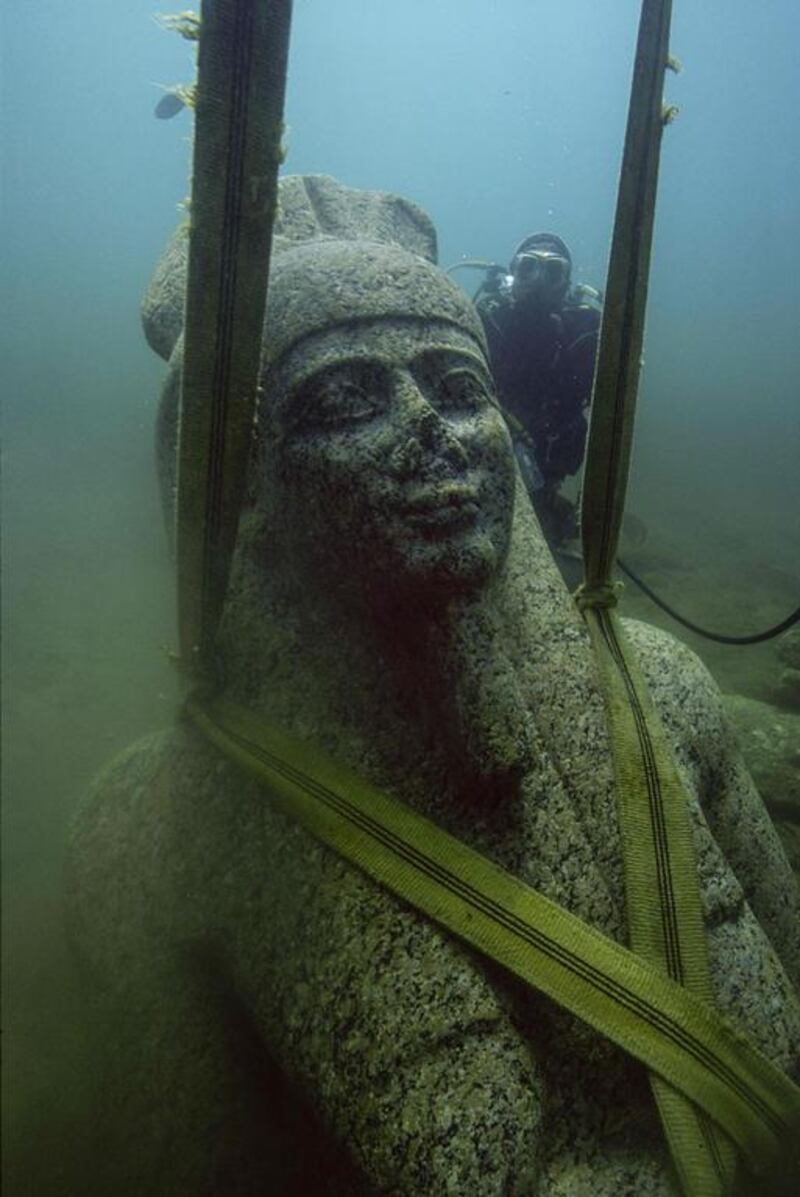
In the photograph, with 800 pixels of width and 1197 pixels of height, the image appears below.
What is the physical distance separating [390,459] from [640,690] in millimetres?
1025

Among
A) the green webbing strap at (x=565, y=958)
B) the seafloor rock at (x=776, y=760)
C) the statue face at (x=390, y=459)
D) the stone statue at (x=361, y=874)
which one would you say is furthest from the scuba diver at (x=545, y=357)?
the green webbing strap at (x=565, y=958)

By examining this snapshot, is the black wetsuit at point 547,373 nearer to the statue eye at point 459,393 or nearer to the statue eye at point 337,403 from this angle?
the statue eye at point 459,393

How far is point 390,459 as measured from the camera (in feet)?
6.26

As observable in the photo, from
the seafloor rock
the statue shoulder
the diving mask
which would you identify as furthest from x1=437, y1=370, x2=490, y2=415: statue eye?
the diving mask

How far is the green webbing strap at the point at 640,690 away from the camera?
1562 mm

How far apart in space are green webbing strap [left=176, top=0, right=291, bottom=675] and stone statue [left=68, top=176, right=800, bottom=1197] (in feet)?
0.73

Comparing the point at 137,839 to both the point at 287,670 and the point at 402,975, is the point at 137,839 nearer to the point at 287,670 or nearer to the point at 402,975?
the point at 287,670

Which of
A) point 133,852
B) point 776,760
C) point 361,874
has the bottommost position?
point 776,760

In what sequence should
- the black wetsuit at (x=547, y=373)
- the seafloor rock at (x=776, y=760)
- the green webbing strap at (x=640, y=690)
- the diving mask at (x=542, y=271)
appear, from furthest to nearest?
the diving mask at (x=542, y=271), the black wetsuit at (x=547, y=373), the seafloor rock at (x=776, y=760), the green webbing strap at (x=640, y=690)

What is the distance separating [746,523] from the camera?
18.0 metres

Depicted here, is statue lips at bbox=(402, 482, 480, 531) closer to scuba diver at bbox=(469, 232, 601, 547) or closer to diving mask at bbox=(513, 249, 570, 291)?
scuba diver at bbox=(469, 232, 601, 547)

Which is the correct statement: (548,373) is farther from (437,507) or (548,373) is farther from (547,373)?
(437,507)

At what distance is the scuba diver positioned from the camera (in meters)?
5.21

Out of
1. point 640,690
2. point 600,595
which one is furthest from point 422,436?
point 640,690
